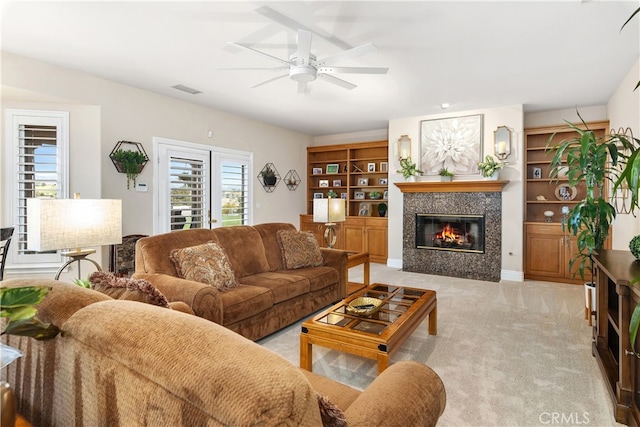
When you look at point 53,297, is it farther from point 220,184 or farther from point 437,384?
point 220,184

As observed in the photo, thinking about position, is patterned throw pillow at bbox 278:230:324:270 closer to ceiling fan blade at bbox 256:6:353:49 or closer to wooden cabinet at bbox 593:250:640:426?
ceiling fan blade at bbox 256:6:353:49

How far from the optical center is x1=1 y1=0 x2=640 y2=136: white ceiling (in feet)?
8.59

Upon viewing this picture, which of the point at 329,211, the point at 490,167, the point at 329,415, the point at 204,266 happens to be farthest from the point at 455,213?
the point at 329,415

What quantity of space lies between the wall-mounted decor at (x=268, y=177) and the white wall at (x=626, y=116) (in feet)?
16.8

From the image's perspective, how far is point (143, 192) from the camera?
4.52m

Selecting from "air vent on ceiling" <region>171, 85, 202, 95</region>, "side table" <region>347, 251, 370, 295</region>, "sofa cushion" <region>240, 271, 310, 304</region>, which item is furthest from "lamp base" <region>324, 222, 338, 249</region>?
"air vent on ceiling" <region>171, 85, 202, 95</region>

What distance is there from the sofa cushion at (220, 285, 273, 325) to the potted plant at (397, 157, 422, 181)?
3.79 m

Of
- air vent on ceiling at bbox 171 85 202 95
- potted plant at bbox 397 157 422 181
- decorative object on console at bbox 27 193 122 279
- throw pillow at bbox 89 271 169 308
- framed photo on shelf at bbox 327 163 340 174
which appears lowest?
throw pillow at bbox 89 271 169 308

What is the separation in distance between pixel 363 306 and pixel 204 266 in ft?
4.44

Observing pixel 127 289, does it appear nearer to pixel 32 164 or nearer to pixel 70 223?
pixel 70 223

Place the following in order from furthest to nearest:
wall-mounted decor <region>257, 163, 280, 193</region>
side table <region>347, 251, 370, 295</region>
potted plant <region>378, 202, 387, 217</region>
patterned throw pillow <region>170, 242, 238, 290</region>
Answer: potted plant <region>378, 202, 387, 217</region> → wall-mounted decor <region>257, 163, 280, 193</region> → side table <region>347, 251, 370, 295</region> → patterned throw pillow <region>170, 242, 238, 290</region>

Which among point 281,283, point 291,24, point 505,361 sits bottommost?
point 505,361

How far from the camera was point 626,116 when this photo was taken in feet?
12.7

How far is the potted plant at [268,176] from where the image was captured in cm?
Result: 638
